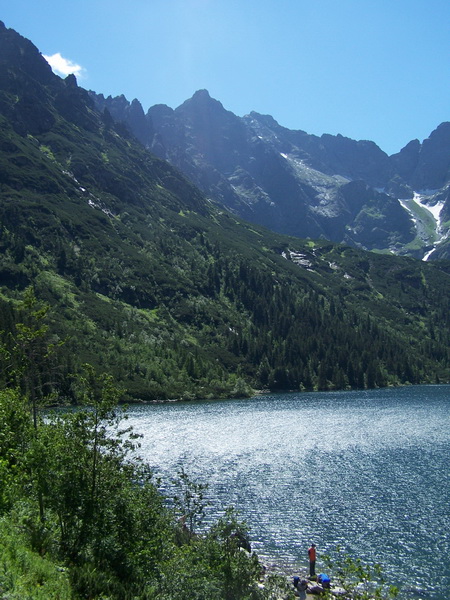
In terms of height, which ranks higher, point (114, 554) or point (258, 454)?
point (114, 554)

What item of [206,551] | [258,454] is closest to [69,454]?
[206,551]

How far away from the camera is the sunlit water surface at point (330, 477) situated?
4700 centimetres

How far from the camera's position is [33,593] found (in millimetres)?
17812

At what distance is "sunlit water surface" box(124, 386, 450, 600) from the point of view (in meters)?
47.0

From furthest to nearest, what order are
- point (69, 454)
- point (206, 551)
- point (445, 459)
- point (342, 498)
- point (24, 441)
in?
point (445, 459), point (342, 498), point (24, 441), point (206, 551), point (69, 454)

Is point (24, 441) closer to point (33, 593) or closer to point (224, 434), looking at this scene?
point (33, 593)

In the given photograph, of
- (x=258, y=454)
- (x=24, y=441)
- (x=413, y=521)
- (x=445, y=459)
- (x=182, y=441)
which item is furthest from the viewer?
(x=182, y=441)

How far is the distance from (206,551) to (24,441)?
14.7 metres

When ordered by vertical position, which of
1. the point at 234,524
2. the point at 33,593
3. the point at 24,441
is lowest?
the point at 234,524

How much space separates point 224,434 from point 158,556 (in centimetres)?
8006

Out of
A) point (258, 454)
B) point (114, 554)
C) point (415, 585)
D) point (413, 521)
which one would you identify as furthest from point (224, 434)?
point (114, 554)

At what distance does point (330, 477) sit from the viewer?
71000 millimetres

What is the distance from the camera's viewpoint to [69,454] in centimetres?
2512

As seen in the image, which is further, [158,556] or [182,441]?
[182,441]
